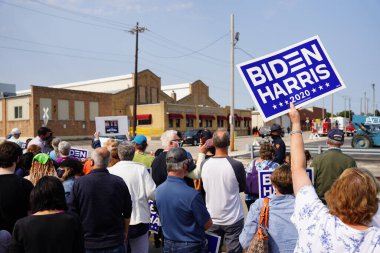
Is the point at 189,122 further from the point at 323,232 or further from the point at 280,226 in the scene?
the point at 323,232

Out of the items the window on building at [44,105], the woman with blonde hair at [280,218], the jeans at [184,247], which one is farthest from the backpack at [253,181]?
the window on building at [44,105]

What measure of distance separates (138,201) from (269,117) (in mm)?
1805

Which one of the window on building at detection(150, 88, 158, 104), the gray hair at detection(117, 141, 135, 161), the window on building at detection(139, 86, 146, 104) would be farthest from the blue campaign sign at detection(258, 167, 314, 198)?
the window on building at detection(150, 88, 158, 104)

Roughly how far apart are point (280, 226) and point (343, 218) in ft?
3.55

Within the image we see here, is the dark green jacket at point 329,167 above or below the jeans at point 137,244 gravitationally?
above

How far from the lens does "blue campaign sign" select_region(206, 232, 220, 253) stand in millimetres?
3592

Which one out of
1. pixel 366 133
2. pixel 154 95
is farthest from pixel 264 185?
pixel 154 95

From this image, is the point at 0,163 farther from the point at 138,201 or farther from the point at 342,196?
the point at 342,196

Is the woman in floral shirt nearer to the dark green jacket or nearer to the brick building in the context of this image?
the dark green jacket

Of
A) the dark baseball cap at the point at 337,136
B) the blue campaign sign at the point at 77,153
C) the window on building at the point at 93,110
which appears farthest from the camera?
the window on building at the point at 93,110

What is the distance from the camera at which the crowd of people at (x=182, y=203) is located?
1.91 meters

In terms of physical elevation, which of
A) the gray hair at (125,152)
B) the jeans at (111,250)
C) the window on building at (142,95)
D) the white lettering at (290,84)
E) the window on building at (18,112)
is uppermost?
the window on building at (142,95)

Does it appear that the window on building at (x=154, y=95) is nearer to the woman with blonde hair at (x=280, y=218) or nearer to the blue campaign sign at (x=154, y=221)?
the blue campaign sign at (x=154, y=221)

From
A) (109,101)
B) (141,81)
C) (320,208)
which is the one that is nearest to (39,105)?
(109,101)
